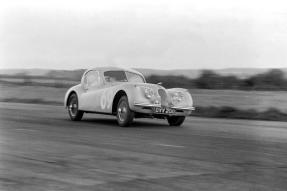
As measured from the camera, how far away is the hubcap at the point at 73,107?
16966 mm

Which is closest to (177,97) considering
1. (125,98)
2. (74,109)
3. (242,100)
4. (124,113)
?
(125,98)

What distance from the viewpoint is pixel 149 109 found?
48.6 feet

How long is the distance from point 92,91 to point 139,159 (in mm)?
8145

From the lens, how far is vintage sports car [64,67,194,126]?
582 inches

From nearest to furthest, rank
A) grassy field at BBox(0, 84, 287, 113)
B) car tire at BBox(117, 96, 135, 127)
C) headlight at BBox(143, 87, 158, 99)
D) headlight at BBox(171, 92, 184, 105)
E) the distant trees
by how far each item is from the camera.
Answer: car tire at BBox(117, 96, 135, 127) → headlight at BBox(143, 87, 158, 99) → headlight at BBox(171, 92, 184, 105) → grassy field at BBox(0, 84, 287, 113) → the distant trees

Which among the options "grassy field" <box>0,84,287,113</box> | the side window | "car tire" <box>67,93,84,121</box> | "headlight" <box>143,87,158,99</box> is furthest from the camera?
"grassy field" <box>0,84,287,113</box>

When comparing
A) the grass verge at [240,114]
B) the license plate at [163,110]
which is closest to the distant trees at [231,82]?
the grass verge at [240,114]

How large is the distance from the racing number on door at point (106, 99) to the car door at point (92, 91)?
0.46 ft

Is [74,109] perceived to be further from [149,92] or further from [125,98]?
[149,92]

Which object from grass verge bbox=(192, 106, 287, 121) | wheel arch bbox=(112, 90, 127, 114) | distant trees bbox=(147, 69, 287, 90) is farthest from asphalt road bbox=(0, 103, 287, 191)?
distant trees bbox=(147, 69, 287, 90)

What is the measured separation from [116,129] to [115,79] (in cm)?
277

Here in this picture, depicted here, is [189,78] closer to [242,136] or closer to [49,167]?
[242,136]

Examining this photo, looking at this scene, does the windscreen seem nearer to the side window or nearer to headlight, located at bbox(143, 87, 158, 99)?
the side window

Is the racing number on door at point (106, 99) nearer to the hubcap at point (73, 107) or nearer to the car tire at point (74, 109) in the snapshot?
the car tire at point (74, 109)
